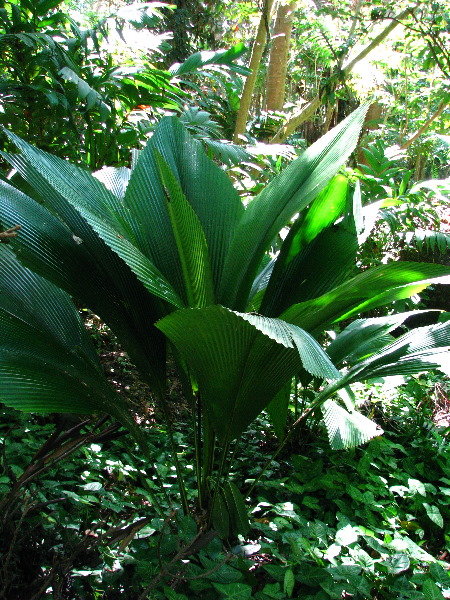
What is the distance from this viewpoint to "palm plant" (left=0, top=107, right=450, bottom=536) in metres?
0.95

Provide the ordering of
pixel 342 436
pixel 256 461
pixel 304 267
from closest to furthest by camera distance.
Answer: pixel 304 267
pixel 342 436
pixel 256 461

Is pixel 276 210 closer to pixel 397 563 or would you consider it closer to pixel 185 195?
pixel 185 195

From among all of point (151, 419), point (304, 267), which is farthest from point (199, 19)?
point (304, 267)

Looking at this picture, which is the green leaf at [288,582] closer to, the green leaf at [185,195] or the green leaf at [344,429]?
the green leaf at [344,429]

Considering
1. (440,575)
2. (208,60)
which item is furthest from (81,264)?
(208,60)

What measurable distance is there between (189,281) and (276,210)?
0.26 m

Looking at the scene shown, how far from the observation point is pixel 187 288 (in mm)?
1086

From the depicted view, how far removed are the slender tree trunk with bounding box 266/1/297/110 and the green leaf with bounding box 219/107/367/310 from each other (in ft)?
13.7

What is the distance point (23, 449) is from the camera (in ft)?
5.08

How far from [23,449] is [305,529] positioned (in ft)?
2.79

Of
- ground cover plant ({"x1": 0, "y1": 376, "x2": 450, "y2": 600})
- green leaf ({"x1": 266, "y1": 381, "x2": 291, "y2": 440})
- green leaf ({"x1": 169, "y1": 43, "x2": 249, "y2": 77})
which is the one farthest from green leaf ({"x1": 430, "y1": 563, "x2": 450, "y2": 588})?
green leaf ({"x1": 169, "y1": 43, "x2": 249, "y2": 77})

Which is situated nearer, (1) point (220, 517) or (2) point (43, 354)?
(2) point (43, 354)

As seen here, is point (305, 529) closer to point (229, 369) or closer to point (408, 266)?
point (229, 369)

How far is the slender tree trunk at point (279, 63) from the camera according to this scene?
4.98 meters
